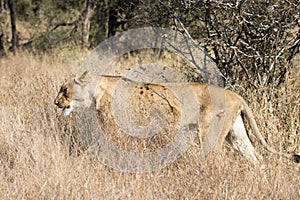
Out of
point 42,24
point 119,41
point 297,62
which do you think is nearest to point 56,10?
point 42,24

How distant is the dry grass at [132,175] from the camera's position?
3859 mm

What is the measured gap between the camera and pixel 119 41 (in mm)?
11203

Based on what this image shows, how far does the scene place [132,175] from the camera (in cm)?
423

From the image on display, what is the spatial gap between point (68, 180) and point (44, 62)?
20.9ft

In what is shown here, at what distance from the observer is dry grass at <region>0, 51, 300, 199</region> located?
386 centimetres

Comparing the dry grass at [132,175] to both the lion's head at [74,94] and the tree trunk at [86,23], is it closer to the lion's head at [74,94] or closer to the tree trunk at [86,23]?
the lion's head at [74,94]

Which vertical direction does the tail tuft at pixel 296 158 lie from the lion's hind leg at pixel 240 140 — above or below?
above

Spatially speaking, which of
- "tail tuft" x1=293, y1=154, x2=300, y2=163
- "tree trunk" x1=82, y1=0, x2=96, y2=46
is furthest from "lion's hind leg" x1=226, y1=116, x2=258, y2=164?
"tree trunk" x1=82, y1=0, x2=96, y2=46

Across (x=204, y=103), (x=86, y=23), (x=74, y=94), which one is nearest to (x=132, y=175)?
(x=204, y=103)

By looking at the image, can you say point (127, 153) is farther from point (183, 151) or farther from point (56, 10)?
point (56, 10)

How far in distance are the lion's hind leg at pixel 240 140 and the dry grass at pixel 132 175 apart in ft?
0.29

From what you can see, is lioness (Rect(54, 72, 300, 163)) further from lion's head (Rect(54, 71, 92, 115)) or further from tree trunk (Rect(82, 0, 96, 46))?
tree trunk (Rect(82, 0, 96, 46))

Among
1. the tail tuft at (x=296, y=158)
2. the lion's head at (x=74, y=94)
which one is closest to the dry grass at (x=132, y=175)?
the tail tuft at (x=296, y=158)

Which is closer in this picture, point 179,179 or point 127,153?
point 179,179
